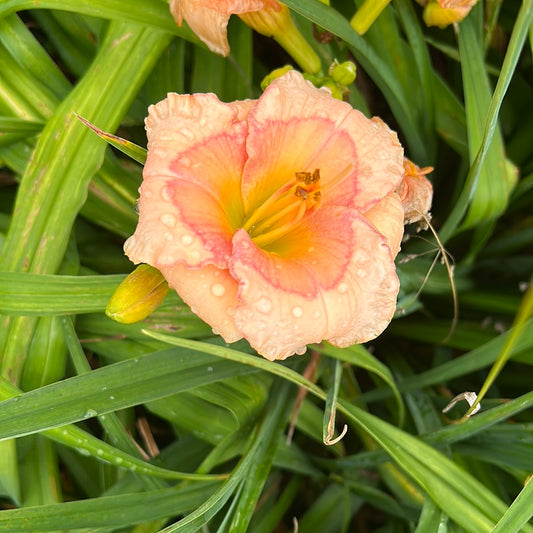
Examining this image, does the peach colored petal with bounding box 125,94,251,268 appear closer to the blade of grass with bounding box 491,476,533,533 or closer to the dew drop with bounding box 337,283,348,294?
the dew drop with bounding box 337,283,348,294

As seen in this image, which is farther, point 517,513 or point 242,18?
point 242,18

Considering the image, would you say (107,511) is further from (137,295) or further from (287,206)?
(287,206)

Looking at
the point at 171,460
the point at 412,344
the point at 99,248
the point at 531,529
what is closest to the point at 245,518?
the point at 171,460

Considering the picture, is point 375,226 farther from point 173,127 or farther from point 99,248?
point 99,248

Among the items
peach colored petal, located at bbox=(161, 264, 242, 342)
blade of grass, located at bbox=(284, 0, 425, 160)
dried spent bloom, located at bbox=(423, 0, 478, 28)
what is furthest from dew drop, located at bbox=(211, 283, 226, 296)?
dried spent bloom, located at bbox=(423, 0, 478, 28)

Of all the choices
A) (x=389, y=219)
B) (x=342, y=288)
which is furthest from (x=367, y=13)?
(x=342, y=288)

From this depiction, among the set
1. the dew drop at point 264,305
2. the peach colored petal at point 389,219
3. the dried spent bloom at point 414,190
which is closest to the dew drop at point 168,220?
the dew drop at point 264,305
